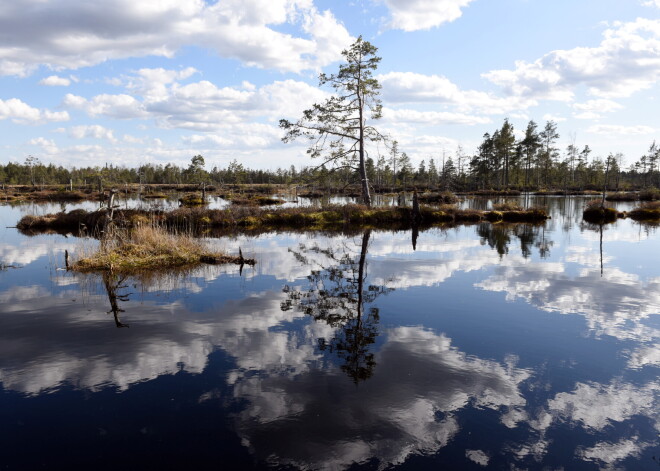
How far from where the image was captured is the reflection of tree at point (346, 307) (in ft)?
31.7

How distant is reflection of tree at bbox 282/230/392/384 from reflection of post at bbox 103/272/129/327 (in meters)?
5.27

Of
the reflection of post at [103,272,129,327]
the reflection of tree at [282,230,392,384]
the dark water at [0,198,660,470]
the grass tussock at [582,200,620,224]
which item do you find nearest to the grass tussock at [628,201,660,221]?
the grass tussock at [582,200,620,224]

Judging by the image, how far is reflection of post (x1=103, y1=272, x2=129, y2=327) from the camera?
12.9m

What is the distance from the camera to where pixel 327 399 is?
766cm

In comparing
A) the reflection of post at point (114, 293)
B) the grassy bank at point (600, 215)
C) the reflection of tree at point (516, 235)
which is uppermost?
the grassy bank at point (600, 215)

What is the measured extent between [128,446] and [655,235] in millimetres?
37696

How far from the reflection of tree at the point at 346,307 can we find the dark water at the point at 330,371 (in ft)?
0.26

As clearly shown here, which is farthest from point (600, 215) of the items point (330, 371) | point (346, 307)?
point (330, 371)

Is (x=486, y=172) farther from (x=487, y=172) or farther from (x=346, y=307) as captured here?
(x=346, y=307)

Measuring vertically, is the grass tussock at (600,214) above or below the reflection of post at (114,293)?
above

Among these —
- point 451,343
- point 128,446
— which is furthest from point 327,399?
point 451,343

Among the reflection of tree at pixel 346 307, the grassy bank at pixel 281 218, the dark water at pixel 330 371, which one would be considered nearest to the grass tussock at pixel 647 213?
the grassy bank at pixel 281 218

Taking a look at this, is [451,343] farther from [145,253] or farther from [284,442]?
[145,253]

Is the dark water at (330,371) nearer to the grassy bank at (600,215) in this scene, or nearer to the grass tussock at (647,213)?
the grassy bank at (600,215)
